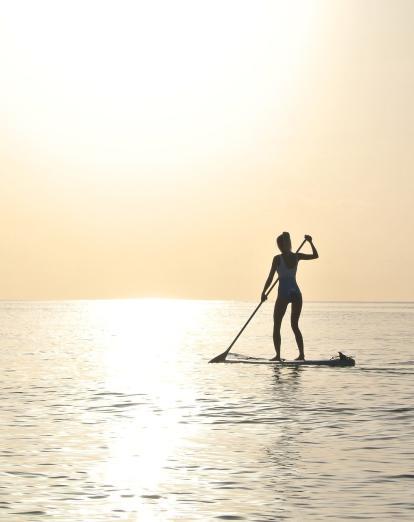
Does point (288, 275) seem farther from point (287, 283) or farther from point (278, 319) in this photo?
point (278, 319)

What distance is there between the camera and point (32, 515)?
874 centimetres

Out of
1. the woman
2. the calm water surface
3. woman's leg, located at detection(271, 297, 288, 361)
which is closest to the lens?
the calm water surface

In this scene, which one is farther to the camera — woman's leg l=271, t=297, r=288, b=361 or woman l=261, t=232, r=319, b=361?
woman l=261, t=232, r=319, b=361

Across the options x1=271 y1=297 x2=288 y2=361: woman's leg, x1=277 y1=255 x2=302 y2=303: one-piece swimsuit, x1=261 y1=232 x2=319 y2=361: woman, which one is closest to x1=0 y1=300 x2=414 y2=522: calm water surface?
x1=271 y1=297 x2=288 y2=361: woman's leg

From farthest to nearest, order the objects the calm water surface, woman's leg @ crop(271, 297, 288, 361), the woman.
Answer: the woman, woman's leg @ crop(271, 297, 288, 361), the calm water surface

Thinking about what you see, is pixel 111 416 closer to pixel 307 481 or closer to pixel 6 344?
pixel 307 481

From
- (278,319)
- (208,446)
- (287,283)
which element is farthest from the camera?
(287,283)

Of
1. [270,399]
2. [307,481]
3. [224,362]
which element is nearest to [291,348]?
[224,362]

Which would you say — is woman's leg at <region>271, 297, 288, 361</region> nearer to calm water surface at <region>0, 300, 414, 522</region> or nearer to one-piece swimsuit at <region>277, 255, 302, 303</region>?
one-piece swimsuit at <region>277, 255, 302, 303</region>

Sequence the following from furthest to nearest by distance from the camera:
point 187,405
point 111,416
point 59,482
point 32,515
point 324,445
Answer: point 187,405 → point 111,416 → point 324,445 → point 59,482 → point 32,515

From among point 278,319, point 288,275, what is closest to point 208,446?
point 278,319

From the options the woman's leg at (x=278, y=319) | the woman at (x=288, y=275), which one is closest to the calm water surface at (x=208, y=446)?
the woman's leg at (x=278, y=319)

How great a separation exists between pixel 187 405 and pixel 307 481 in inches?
260

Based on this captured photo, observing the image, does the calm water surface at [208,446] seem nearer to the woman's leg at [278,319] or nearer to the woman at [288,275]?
the woman's leg at [278,319]
